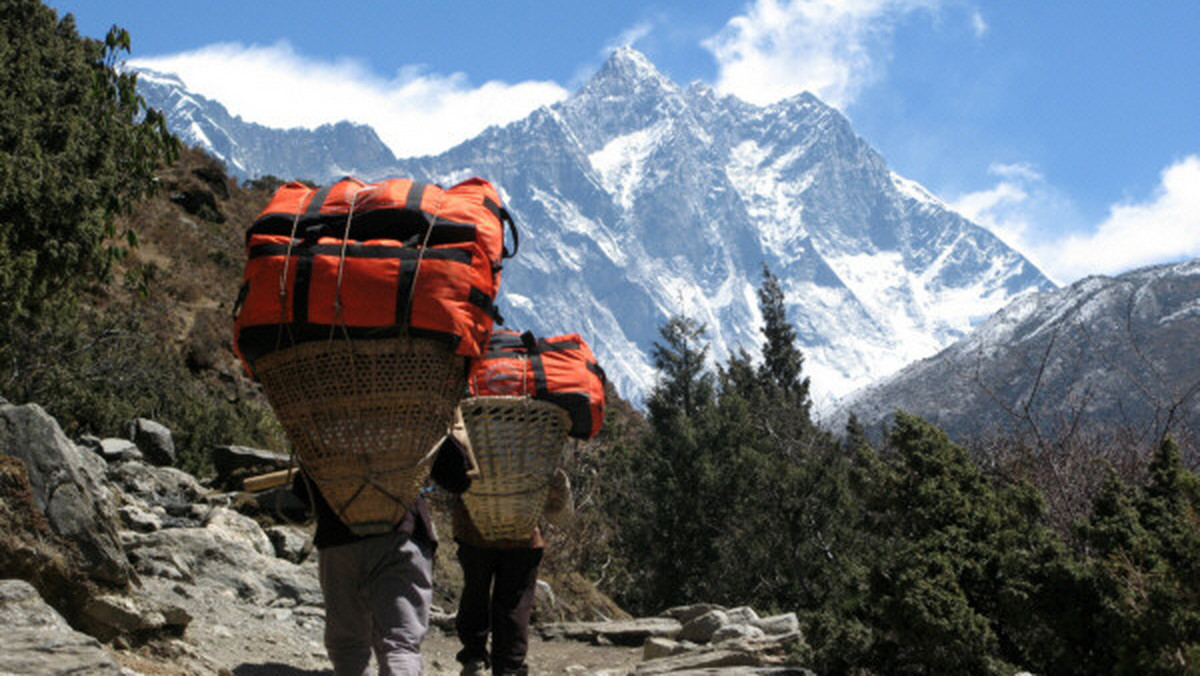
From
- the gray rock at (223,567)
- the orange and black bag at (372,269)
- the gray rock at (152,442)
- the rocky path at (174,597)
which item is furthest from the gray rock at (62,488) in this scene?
the gray rock at (152,442)

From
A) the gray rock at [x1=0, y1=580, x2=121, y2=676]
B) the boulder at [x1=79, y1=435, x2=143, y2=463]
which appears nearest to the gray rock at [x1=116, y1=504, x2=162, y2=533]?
the boulder at [x1=79, y1=435, x2=143, y2=463]

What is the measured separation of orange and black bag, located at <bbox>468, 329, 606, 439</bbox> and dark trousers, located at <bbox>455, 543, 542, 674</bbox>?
2.09 ft

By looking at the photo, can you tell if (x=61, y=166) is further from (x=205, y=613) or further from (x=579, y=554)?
(x=579, y=554)

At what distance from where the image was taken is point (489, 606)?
489 cm

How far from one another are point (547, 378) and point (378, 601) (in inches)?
62.5

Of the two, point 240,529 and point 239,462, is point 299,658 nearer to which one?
point 240,529

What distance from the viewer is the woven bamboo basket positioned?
4.34 meters

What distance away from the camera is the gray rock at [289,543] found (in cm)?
849

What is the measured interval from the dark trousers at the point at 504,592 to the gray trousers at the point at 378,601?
145cm

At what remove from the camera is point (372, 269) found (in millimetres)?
2859

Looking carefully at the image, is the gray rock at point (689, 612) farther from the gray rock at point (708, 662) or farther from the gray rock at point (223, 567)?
the gray rock at point (223, 567)

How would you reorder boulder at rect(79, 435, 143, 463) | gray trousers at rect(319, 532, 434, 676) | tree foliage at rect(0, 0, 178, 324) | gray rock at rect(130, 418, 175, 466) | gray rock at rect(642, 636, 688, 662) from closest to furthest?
1. gray trousers at rect(319, 532, 434, 676)
2. gray rock at rect(642, 636, 688, 662)
3. tree foliage at rect(0, 0, 178, 324)
4. boulder at rect(79, 435, 143, 463)
5. gray rock at rect(130, 418, 175, 466)

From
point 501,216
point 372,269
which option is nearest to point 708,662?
point 501,216

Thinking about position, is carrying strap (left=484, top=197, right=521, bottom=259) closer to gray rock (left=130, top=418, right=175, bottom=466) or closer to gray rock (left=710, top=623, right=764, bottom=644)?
gray rock (left=710, top=623, right=764, bottom=644)
